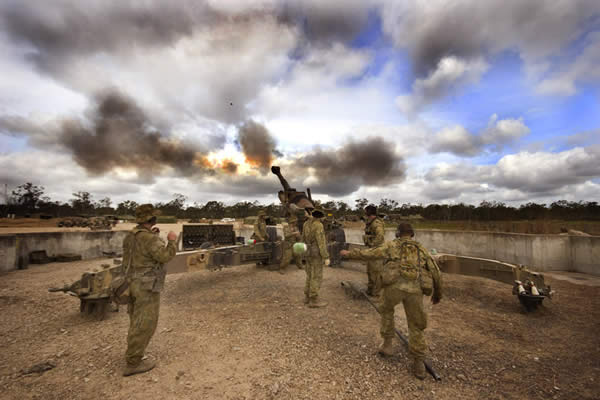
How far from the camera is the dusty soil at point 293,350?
303cm

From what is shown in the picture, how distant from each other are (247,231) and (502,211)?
27.5 meters

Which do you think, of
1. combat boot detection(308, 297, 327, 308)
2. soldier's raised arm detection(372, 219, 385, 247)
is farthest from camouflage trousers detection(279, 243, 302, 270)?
soldier's raised arm detection(372, 219, 385, 247)

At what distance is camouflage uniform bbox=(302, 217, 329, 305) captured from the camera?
18.7 ft

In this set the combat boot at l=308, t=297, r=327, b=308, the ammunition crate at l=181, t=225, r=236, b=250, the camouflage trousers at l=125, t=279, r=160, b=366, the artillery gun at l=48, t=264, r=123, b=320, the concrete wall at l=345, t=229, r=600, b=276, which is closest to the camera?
the camouflage trousers at l=125, t=279, r=160, b=366

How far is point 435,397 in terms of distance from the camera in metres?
2.94

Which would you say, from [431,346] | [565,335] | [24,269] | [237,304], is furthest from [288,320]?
[24,269]

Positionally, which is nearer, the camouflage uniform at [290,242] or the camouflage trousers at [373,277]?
the camouflage trousers at [373,277]

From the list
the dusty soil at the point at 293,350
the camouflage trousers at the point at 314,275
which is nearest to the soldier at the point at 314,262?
the camouflage trousers at the point at 314,275

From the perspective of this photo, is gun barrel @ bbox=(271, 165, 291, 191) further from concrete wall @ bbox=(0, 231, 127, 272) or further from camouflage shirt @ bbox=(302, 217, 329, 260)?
concrete wall @ bbox=(0, 231, 127, 272)

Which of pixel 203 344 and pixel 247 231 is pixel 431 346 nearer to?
pixel 203 344

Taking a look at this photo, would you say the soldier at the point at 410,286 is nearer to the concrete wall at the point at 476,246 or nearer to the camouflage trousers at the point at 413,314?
the camouflage trousers at the point at 413,314

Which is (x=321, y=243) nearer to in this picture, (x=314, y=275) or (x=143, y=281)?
(x=314, y=275)

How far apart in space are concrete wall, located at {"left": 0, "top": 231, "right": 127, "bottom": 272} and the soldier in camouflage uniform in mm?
7825

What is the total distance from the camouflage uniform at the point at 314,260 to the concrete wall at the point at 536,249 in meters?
8.31
